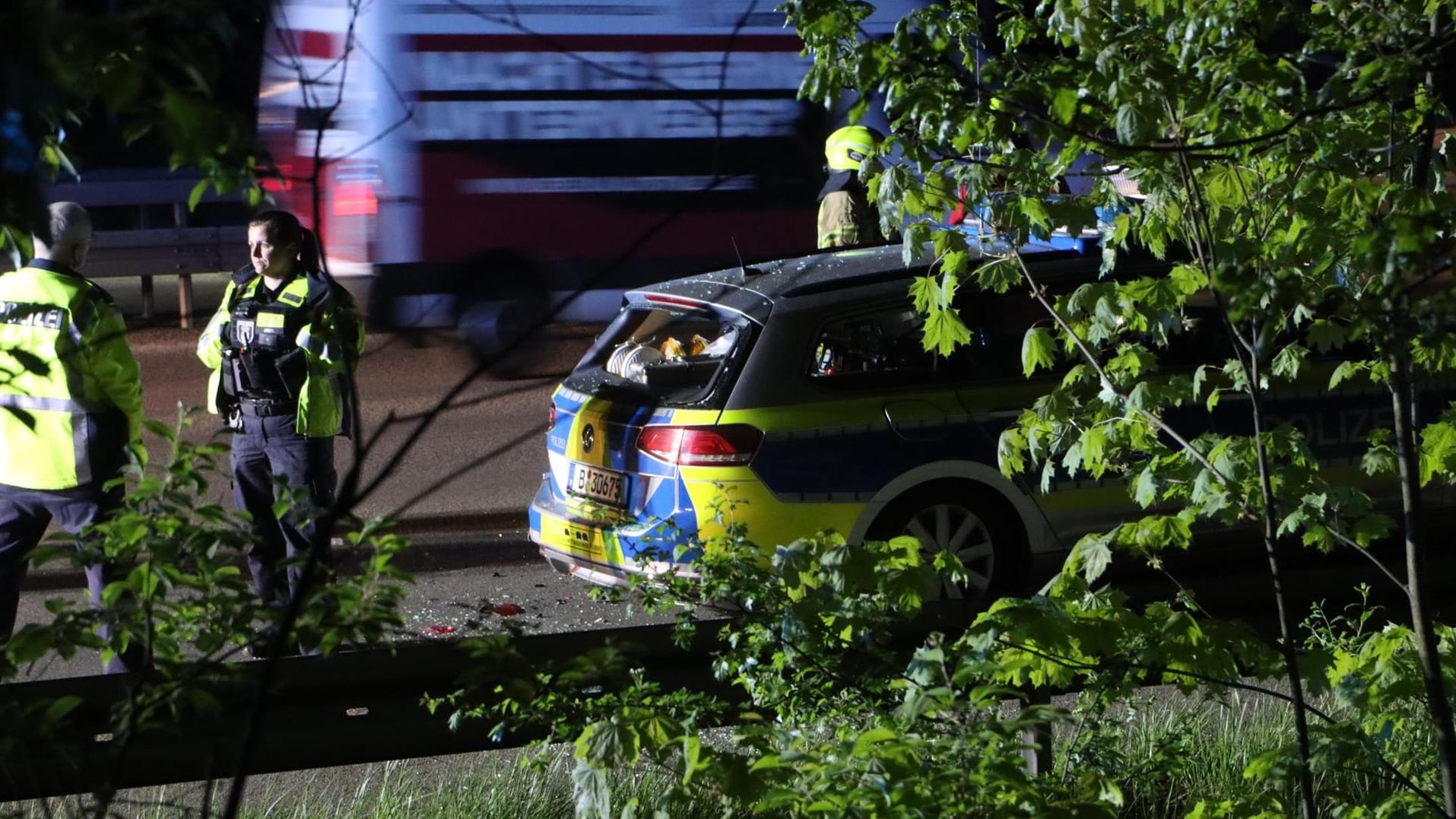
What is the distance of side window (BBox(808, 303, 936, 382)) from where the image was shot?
6.52m

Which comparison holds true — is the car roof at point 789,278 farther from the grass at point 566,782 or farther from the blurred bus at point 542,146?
the blurred bus at point 542,146

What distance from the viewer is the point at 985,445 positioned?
6.69m

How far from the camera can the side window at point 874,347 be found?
21.4 ft

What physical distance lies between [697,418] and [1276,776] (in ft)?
12.1

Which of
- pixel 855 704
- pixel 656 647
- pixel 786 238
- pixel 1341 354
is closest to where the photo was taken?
pixel 855 704

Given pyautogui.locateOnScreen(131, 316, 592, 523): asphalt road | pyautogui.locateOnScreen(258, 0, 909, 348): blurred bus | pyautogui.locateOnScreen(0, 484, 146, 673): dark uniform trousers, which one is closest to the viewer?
pyautogui.locateOnScreen(0, 484, 146, 673): dark uniform trousers

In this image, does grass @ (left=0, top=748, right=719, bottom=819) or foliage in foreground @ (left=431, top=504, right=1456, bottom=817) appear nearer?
foliage in foreground @ (left=431, top=504, right=1456, bottom=817)

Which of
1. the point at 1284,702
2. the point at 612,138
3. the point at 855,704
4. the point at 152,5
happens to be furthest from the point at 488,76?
the point at 152,5

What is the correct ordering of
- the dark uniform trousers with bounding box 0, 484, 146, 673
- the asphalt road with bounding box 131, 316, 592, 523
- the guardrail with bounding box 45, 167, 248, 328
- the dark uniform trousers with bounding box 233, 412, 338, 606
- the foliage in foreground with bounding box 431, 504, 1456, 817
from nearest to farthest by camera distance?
the foliage in foreground with bounding box 431, 504, 1456, 817 → the dark uniform trousers with bounding box 0, 484, 146, 673 → the dark uniform trousers with bounding box 233, 412, 338, 606 → the asphalt road with bounding box 131, 316, 592, 523 → the guardrail with bounding box 45, 167, 248, 328

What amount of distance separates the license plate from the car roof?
79 centimetres

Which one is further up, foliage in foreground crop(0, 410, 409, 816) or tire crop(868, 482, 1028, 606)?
foliage in foreground crop(0, 410, 409, 816)

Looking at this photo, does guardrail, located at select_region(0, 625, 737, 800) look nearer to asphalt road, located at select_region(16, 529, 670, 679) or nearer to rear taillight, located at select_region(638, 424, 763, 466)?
rear taillight, located at select_region(638, 424, 763, 466)

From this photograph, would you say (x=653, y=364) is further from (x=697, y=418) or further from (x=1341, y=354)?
(x=1341, y=354)

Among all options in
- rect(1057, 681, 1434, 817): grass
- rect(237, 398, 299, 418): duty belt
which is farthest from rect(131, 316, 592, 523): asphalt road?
rect(1057, 681, 1434, 817): grass
